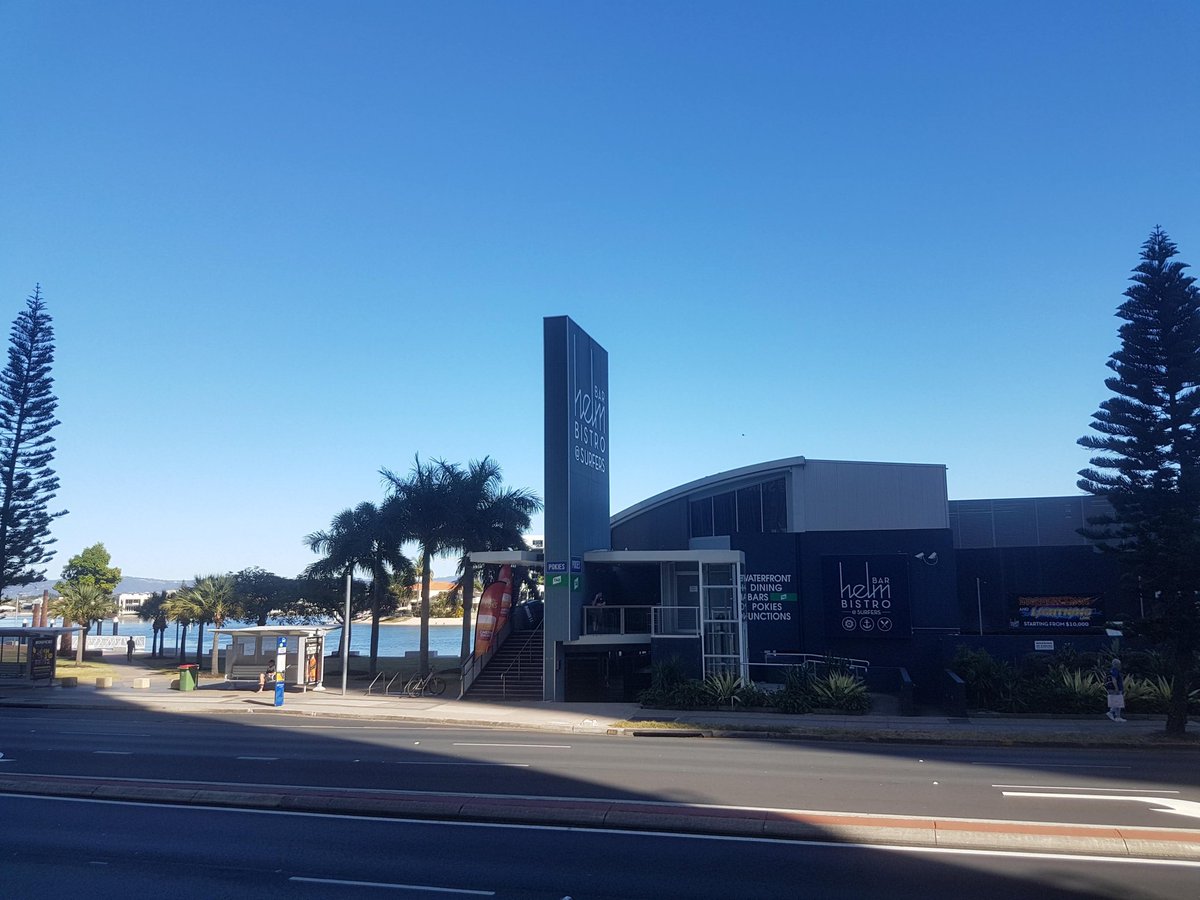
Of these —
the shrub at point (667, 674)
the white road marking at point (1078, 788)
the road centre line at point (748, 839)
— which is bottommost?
the white road marking at point (1078, 788)

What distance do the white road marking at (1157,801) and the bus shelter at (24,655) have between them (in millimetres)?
36254

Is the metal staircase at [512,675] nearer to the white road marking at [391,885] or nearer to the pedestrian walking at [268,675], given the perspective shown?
the pedestrian walking at [268,675]

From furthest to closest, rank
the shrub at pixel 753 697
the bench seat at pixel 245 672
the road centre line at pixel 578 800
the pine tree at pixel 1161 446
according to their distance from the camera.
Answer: the bench seat at pixel 245 672
the shrub at pixel 753 697
the pine tree at pixel 1161 446
the road centre line at pixel 578 800

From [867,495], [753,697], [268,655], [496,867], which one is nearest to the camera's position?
[496,867]

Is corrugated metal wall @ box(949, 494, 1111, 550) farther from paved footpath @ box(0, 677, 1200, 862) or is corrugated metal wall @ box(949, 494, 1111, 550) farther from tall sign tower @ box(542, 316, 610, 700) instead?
tall sign tower @ box(542, 316, 610, 700)

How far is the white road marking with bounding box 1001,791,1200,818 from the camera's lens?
12.7 m

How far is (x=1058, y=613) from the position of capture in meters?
33.2

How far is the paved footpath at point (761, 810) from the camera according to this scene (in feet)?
35.1

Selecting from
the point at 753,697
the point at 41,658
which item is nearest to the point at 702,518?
the point at 753,697

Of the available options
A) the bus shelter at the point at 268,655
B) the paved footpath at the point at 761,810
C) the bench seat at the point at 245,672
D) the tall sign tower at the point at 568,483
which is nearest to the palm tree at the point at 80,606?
the bench seat at the point at 245,672

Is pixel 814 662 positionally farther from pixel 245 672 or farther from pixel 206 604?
pixel 206 604

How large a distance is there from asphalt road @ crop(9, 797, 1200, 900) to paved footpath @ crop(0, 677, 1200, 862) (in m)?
0.34

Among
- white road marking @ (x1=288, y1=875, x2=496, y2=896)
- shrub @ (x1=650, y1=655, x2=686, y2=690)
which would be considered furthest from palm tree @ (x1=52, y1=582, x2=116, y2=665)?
white road marking @ (x1=288, y1=875, x2=496, y2=896)

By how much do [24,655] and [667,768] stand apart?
3178cm
